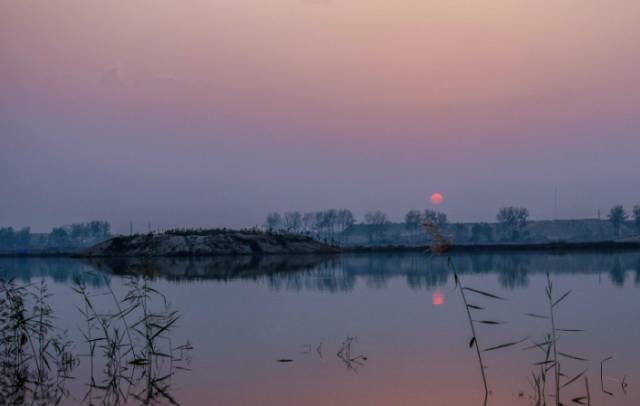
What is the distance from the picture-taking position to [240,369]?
17.5 meters

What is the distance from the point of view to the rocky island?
435ft

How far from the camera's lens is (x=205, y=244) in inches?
5315

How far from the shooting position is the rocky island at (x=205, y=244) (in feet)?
435

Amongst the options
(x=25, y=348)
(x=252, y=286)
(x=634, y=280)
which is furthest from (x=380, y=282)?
(x=25, y=348)

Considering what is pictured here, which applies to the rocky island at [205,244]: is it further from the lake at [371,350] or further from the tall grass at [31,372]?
the tall grass at [31,372]

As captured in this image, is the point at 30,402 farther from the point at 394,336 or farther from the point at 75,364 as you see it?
the point at 394,336

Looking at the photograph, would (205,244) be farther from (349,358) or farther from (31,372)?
(349,358)

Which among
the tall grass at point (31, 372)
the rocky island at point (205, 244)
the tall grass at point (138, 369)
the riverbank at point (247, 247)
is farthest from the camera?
the rocky island at point (205, 244)

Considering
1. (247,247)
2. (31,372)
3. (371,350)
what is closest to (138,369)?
(31,372)

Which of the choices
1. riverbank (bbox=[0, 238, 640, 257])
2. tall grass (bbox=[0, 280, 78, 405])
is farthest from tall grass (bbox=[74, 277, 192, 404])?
riverbank (bbox=[0, 238, 640, 257])

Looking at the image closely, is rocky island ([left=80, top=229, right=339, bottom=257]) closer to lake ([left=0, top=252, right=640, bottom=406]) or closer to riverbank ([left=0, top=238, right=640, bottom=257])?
riverbank ([left=0, top=238, right=640, bottom=257])

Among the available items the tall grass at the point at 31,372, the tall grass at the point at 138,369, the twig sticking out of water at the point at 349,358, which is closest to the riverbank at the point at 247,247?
the tall grass at the point at 31,372

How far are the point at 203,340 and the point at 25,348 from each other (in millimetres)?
Result: 5881

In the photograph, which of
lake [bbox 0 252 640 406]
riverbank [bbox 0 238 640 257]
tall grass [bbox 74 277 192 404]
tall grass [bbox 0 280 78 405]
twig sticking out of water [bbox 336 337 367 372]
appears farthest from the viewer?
riverbank [bbox 0 238 640 257]
